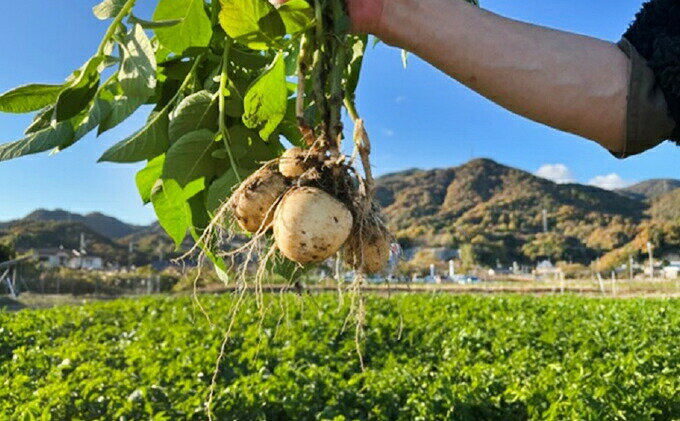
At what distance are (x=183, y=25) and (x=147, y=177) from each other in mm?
340

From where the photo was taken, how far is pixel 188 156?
1163 mm

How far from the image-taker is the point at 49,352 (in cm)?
456

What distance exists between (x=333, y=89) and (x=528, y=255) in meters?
79.5

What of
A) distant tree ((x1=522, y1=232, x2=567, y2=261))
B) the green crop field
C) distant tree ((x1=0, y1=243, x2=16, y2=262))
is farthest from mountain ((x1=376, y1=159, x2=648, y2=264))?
the green crop field

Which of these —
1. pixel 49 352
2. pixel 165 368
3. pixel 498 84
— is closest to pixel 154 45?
pixel 498 84

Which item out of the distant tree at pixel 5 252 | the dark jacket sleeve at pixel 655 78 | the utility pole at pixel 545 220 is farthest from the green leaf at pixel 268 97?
the utility pole at pixel 545 220

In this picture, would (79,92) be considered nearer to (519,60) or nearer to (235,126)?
(235,126)

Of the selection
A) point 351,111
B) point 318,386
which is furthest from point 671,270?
point 351,111

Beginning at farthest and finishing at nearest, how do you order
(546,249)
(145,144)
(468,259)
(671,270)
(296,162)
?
(546,249) → (468,259) → (671,270) → (145,144) → (296,162)

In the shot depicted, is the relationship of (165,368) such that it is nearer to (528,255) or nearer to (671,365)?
(671,365)

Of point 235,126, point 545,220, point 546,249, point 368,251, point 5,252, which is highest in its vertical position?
point 545,220

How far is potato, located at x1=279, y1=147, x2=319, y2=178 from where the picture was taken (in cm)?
111

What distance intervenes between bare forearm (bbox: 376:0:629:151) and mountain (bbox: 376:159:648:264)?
71229mm

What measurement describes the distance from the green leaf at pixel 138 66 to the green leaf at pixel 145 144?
0.11 meters
